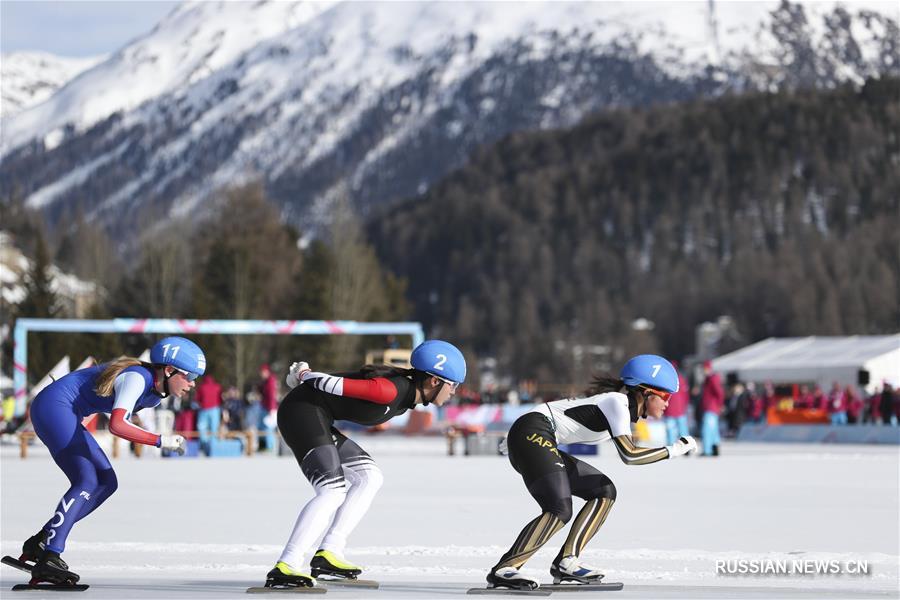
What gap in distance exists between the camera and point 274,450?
30.8 meters

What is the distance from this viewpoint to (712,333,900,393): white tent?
4594 centimetres

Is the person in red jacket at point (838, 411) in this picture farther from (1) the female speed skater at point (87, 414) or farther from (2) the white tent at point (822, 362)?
(1) the female speed skater at point (87, 414)

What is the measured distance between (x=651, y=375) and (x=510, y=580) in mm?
1360

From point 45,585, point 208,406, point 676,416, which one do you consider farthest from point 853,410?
point 45,585

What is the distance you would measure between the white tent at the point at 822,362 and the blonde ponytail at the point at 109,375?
3677cm

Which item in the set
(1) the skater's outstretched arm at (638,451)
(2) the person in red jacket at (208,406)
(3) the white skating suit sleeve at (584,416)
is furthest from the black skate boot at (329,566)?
(2) the person in red jacket at (208,406)

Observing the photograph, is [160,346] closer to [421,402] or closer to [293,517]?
[421,402]

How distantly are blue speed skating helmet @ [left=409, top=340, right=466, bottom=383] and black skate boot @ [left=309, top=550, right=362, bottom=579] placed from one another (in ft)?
3.92

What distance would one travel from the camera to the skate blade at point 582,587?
8.14 metres

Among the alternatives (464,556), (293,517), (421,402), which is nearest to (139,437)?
(421,402)

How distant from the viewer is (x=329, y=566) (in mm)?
8422

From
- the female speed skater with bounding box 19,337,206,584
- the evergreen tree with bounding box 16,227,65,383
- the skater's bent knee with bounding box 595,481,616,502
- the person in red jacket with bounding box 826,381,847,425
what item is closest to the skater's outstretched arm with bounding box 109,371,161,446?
the female speed skater with bounding box 19,337,206,584

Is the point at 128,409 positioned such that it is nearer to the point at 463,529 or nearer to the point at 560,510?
the point at 560,510

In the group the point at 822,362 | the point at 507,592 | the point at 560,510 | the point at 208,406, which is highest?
the point at 822,362
